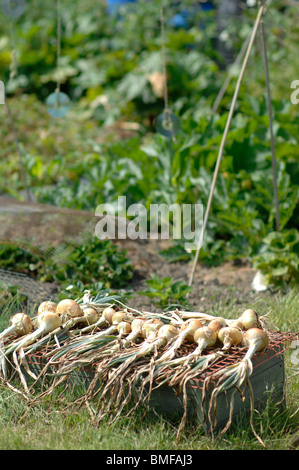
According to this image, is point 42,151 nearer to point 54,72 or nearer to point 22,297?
point 54,72

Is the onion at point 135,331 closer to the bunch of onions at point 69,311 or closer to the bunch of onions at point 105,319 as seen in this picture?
the bunch of onions at point 105,319

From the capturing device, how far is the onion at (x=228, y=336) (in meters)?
2.26

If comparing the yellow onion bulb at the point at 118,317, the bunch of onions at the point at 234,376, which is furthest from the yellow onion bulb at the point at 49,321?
the bunch of onions at the point at 234,376

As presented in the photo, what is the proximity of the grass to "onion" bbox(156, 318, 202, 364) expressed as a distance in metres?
0.23

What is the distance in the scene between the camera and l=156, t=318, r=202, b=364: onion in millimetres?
2199

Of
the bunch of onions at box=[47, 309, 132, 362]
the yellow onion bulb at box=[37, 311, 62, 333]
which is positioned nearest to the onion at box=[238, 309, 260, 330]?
the bunch of onions at box=[47, 309, 132, 362]

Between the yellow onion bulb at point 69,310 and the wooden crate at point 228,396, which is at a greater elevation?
the yellow onion bulb at point 69,310

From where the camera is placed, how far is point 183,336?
7.45 feet

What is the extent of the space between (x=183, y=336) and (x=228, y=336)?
17cm

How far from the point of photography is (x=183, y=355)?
2.27 metres

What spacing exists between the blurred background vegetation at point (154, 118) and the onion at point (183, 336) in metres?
1.54
